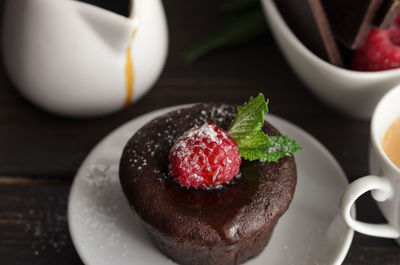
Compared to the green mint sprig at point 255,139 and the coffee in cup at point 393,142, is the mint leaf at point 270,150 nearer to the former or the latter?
the green mint sprig at point 255,139

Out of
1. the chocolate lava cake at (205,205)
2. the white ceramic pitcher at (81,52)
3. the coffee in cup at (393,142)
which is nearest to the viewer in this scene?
the chocolate lava cake at (205,205)

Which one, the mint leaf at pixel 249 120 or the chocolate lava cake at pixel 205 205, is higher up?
the mint leaf at pixel 249 120

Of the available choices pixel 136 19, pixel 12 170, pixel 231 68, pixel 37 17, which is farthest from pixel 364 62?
pixel 12 170

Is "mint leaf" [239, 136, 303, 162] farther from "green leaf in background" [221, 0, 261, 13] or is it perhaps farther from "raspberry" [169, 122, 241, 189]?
"green leaf in background" [221, 0, 261, 13]

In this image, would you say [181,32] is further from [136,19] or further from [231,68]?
[136,19]

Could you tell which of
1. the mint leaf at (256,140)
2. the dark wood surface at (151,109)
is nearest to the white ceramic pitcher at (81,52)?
the dark wood surface at (151,109)

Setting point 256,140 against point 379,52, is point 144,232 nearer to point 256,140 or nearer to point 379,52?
point 256,140
